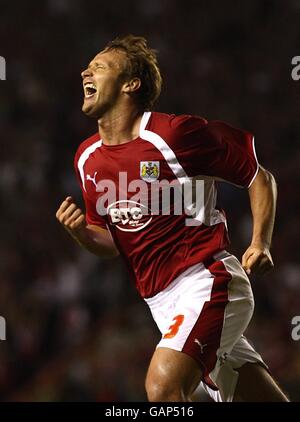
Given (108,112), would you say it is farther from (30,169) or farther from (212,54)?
(212,54)

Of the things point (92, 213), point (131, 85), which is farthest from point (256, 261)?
point (131, 85)

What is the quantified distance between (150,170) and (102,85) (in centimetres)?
45

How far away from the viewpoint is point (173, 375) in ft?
11.1

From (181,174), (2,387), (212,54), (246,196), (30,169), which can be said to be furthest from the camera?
(212,54)

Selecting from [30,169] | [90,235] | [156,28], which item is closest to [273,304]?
[30,169]

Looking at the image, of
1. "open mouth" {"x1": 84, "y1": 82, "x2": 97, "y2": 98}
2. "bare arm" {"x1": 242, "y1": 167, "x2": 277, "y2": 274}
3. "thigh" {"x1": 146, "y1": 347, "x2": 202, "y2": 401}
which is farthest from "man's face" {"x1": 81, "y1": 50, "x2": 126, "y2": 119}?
"thigh" {"x1": 146, "y1": 347, "x2": 202, "y2": 401}

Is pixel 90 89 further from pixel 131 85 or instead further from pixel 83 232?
pixel 83 232

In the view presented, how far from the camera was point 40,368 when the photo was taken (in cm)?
705

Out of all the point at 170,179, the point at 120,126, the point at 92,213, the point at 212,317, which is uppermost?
the point at 120,126

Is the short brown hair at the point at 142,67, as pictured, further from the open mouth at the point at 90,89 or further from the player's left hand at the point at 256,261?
the player's left hand at the point at 256,261

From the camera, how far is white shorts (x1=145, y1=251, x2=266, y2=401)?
3.54 m

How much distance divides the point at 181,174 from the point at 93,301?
3.66 metres

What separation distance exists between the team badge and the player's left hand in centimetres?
56

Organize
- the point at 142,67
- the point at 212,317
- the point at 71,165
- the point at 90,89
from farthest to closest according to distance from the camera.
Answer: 1. the point at 71,165
2. the point at 142,67
3. the point at 90,89
4. the point at 212,317
